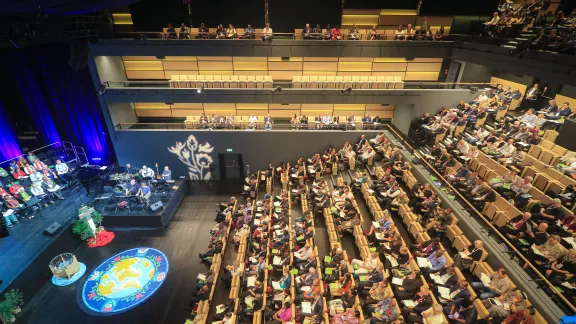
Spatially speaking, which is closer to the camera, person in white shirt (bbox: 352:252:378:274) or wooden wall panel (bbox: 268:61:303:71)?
person in white shirt (bbox: 352:252:378:274)

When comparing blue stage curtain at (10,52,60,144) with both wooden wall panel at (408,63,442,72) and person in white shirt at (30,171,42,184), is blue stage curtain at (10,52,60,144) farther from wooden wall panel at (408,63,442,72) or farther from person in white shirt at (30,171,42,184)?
wooden wall panel at (408,63,442,72)

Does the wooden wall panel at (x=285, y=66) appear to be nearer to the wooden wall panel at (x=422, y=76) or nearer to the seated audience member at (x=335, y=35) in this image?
the seated audience member at (x=335, y=35)

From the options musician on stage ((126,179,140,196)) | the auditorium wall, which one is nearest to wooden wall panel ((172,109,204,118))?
the auditorium wall

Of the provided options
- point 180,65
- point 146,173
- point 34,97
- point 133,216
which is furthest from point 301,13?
point 34,97

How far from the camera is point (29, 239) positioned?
32.0 feet

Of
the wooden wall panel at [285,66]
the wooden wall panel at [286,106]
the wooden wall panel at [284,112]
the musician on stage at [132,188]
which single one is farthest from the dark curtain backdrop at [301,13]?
the musician on stage at [132,188]

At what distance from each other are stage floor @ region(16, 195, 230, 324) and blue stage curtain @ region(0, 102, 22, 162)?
6231 mm

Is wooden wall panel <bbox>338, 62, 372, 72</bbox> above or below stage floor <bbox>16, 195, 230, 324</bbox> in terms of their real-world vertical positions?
above

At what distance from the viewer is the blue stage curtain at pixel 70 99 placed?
520 inches

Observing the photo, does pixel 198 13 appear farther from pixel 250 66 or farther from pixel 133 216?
pixel 133 216

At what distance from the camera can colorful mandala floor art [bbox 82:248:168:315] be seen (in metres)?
8.70

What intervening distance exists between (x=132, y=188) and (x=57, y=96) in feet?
21.3

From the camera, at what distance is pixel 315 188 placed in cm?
1127

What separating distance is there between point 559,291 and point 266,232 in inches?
294
